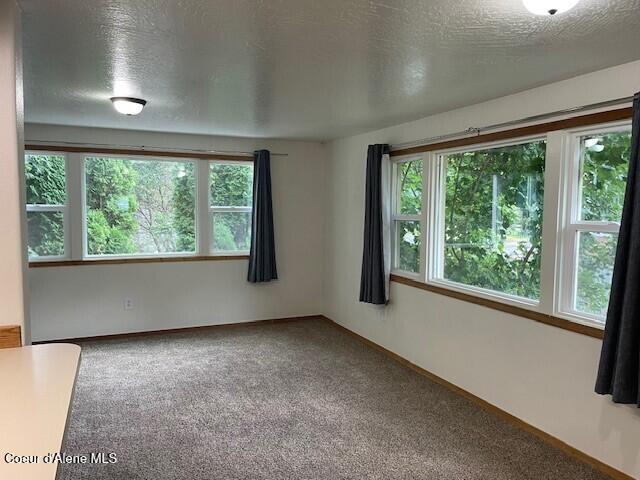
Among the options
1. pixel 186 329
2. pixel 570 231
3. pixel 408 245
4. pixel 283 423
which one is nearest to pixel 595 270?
pixel 570 231

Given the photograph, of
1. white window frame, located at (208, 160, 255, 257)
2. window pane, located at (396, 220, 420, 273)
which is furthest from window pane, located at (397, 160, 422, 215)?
white window frame, located at (208, 160, 255, 257)

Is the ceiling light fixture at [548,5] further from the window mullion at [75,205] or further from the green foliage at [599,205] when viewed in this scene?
the window mullion at [75,205]

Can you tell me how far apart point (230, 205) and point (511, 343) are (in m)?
3.56

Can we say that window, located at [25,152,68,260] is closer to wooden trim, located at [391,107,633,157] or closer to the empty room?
the empty room

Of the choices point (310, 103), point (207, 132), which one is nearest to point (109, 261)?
point (207, 132)

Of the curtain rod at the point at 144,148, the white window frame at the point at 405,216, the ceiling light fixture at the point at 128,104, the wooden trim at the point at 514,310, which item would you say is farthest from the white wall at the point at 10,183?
the curtain rod at the point at 144,148

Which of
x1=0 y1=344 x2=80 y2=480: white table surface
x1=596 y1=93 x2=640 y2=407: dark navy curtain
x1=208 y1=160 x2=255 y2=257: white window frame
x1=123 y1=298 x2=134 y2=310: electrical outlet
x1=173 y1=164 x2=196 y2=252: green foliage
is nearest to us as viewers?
x1=0 y1=344 x2=80 y2=480: white table surface

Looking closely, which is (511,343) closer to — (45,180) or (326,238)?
(326,238)

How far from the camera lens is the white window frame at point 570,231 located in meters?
2.87

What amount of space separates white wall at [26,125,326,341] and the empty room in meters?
0.02

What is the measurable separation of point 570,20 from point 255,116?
9.06ft

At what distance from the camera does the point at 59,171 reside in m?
4.88

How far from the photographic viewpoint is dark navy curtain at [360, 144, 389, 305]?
15.0ft

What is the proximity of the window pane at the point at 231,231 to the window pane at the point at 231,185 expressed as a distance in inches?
5.3
